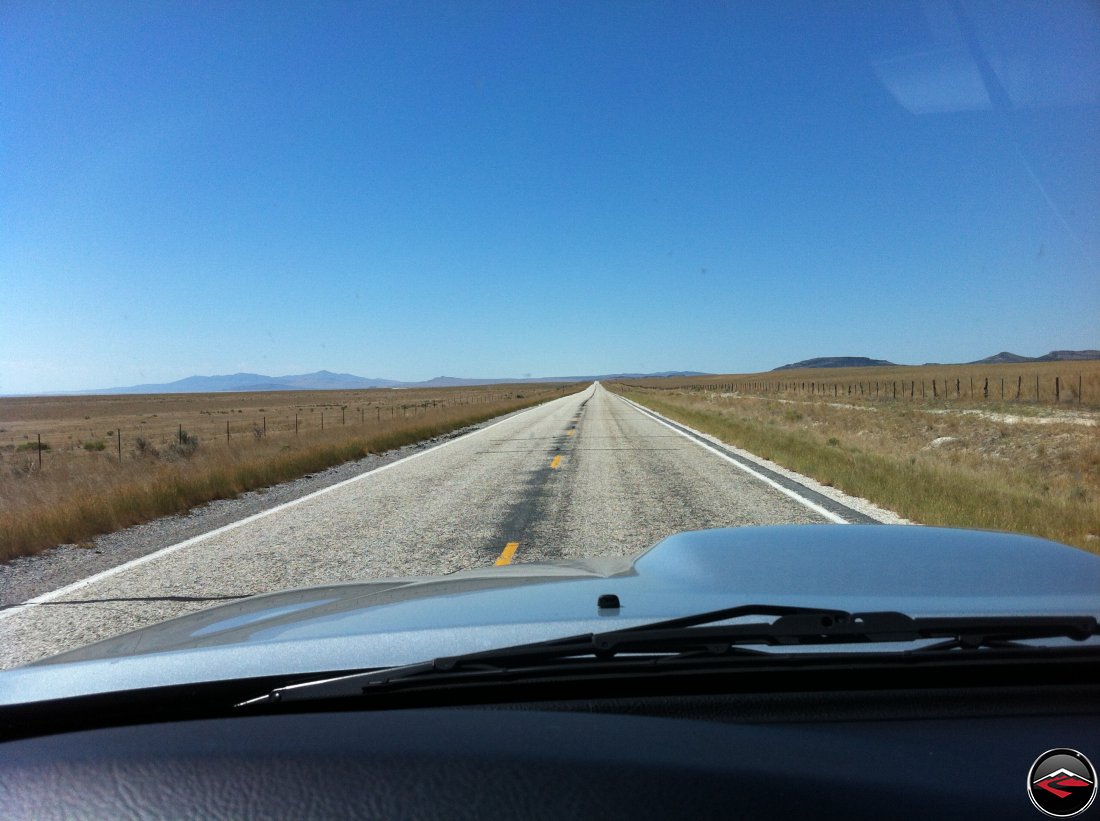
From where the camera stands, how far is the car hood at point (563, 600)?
2.40 m

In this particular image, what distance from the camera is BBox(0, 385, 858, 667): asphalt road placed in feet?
18.5

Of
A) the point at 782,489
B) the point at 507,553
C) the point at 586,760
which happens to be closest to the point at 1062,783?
the point at 586,760

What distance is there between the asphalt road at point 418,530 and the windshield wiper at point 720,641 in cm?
352

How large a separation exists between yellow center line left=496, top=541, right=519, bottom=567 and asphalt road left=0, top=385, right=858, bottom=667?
2cm

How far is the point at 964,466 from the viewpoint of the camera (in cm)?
1359

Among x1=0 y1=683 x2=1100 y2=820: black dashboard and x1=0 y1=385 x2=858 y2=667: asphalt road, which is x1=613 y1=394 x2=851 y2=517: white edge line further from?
x1=0 y1=683 x2=1100 y2=820: black dashboard

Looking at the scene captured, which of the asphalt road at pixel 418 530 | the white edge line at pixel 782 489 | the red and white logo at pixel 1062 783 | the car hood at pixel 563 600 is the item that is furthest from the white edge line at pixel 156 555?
the white edge line at pixel 782 489

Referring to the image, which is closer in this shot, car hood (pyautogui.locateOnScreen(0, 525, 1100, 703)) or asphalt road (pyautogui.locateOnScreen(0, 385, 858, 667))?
car hood (pyautogui.locateOnScreen(0, 525, 1100, 703))

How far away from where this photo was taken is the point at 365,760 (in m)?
1.91

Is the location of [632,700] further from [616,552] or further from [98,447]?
[98,447]

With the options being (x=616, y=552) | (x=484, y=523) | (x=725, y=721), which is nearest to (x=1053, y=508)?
(x=616, y=552)

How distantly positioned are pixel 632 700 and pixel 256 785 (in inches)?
40.4

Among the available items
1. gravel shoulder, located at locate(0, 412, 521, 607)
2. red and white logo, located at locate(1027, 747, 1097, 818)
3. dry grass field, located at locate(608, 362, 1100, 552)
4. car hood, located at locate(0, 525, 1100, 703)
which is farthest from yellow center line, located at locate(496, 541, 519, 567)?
red and white logo, located at locate(1027, 747, 1097, 818)

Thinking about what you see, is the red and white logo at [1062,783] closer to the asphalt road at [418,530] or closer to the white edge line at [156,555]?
the asphalt road at [418,530]
